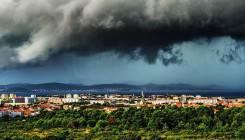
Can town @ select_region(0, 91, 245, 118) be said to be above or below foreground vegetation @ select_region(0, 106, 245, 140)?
above

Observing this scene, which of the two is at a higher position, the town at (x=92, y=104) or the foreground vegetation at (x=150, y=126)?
the town at (x=92, y=104)

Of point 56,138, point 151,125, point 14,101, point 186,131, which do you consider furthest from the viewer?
point 14,101

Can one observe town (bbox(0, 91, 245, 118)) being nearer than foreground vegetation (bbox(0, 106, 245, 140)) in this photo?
No

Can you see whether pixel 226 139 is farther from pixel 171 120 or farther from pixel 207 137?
pixel 171 120

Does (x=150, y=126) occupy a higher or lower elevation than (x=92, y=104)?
lower

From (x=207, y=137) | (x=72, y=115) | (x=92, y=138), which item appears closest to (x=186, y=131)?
(x=207, y=137)

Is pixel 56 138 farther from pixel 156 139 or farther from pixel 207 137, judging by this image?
pixel 207 137

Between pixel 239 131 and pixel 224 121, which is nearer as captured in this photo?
pixel 239 131

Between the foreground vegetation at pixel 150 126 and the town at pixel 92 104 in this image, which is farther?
the town at pixel 92 104

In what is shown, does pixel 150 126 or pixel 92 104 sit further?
pixel 92 104

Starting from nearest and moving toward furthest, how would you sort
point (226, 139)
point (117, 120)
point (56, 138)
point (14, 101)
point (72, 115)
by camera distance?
point (56, 138)
point (226, 139)
point (117, 120)
point (72, 115)
point (14, 101)

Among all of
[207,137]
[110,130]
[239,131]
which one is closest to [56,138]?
[110,130]
